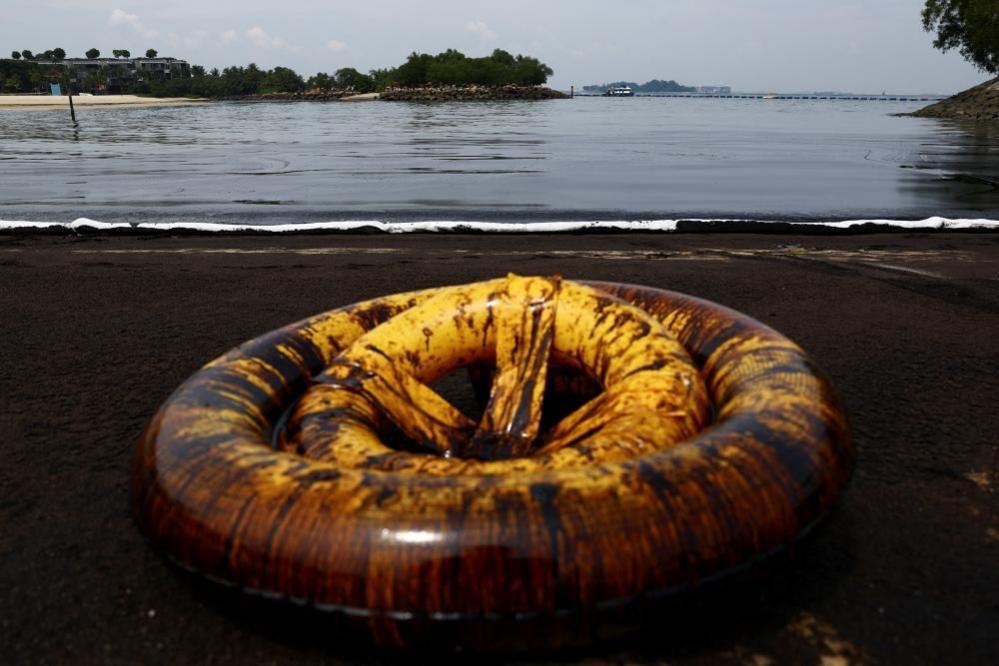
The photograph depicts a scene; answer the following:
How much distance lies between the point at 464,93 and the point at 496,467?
12106cm

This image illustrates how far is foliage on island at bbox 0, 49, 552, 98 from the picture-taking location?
134625 millimetres

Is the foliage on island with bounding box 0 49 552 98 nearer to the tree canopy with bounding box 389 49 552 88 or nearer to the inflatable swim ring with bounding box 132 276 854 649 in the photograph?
the tree canopy with bounding box 389 49 552 88

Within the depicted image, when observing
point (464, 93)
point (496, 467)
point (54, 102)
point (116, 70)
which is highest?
point (116, 70)

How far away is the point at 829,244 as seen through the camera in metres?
7.75

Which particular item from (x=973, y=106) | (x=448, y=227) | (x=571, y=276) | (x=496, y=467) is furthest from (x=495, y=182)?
(x=973, y=106)

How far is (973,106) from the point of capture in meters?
58.1

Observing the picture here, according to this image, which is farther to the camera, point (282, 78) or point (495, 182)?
point (282, 78)

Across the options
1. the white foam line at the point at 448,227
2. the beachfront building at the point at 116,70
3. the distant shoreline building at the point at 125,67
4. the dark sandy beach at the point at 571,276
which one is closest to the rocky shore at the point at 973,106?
the white foam line at the point at 448,227

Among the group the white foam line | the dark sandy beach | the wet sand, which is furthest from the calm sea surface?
the wet sand

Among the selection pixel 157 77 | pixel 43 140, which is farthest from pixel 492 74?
pixel 43 140

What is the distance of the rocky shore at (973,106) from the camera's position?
53800 mm

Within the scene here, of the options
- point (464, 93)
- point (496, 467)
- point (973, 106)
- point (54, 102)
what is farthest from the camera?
point (464, 93)

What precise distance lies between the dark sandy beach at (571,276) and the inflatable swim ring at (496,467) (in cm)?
17

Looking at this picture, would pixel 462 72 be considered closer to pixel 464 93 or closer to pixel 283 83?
pixel 464 93
